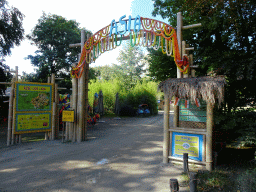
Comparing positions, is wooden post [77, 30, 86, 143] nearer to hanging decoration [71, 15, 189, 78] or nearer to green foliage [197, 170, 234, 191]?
hanging decoration [71, 15, 189, 78]

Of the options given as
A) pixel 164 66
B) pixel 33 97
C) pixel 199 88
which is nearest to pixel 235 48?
pixel 199 88

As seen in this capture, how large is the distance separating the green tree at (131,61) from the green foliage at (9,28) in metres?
26.8

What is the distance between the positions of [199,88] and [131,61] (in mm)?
39607

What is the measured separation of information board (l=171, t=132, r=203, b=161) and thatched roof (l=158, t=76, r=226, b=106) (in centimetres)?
103

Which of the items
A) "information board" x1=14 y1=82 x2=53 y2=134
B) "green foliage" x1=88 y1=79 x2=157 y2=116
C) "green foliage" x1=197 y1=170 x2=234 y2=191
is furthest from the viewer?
"green foliage" x1=88 y1=79 x2=157 y2=116

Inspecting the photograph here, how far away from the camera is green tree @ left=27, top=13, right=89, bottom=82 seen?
15656 millimetres

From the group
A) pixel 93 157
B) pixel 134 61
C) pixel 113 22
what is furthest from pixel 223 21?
pixel 134 61

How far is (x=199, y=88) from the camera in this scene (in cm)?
471

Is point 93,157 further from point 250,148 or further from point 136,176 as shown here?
point 250,148

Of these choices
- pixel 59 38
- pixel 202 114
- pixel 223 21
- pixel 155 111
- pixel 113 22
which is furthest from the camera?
pixel 155 111

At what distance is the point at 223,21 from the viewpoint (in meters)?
6.58

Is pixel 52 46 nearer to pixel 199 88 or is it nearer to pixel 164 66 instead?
pixel 164 66

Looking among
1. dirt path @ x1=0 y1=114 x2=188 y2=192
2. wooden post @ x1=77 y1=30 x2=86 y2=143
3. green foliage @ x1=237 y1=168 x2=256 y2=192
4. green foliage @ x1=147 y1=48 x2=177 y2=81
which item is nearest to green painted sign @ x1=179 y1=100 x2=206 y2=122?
dirt path @ x1=0 y1=114 x2=188 y2=192

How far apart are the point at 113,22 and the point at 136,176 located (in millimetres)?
5430
